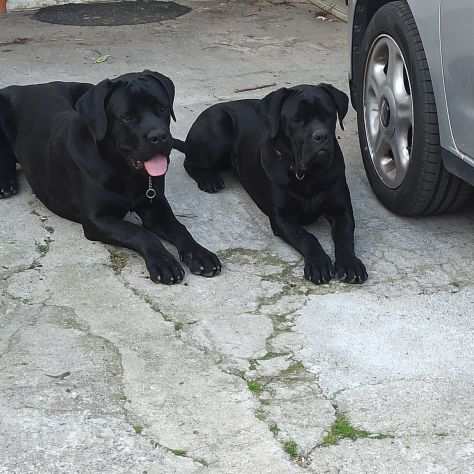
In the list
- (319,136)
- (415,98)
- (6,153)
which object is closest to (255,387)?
(319,136)

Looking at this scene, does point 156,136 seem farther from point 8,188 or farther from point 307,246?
point 8,188

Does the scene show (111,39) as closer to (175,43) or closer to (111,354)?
(175,43)

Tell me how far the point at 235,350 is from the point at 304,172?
1.23 meters

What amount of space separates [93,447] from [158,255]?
143 centimetres

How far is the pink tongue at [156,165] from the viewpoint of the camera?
4.77 metres

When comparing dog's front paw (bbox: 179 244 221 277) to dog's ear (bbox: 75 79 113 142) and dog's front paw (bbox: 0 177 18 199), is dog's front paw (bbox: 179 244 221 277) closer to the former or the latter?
dog's ear (bbox: 75 79 113 142)

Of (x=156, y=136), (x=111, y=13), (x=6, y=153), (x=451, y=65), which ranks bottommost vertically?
(x=111, y=13)

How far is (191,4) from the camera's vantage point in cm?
976

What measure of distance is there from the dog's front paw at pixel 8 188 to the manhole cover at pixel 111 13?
384cm

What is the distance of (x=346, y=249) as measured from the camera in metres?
4.74

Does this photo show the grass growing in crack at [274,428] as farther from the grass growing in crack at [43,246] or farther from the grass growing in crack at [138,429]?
the grass growing in crack at [43,246]

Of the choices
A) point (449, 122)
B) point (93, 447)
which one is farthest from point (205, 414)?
point (449, 122)

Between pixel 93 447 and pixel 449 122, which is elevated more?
pixel 449 122

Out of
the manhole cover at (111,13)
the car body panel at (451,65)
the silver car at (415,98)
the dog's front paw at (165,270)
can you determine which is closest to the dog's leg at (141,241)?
the dog's front paw at (165,270)
